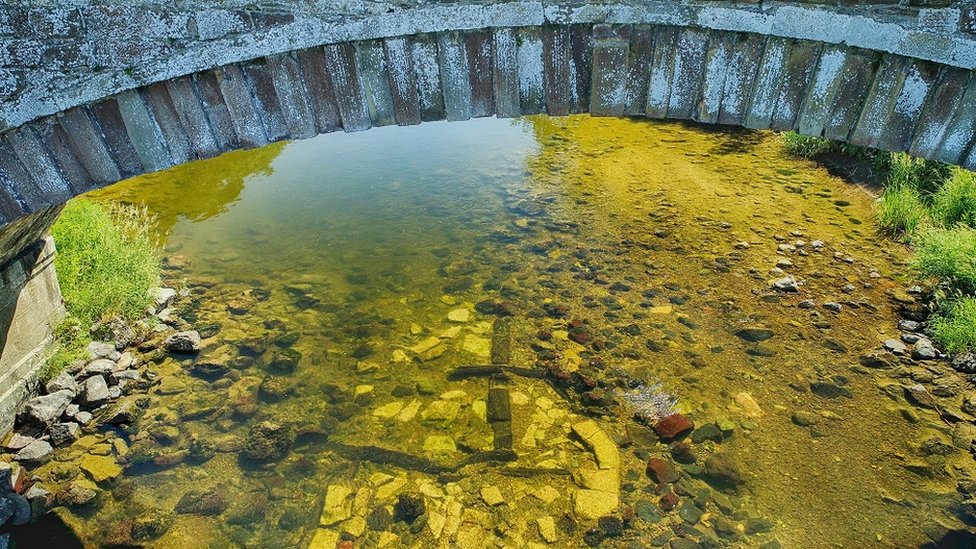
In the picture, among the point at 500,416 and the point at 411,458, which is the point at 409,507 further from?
the point at 500,416

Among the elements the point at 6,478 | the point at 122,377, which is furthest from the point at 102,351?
the point at 6,478

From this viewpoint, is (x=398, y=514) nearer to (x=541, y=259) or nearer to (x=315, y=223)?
(x=541, y=259)

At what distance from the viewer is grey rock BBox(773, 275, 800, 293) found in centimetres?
660

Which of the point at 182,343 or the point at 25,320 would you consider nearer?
the point at 25,320

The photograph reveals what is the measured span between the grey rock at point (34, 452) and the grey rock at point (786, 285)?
264 inches

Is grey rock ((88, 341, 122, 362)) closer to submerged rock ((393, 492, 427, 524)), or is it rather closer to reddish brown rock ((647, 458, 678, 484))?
submerged rock ((393, 492, 427, 524))

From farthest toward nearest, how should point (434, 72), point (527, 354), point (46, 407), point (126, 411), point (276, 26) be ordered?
point (527, 354)
point (126, 411)
point (46, 407)
point (434, 72)
point (276, 26)

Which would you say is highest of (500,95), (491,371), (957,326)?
(500,95)

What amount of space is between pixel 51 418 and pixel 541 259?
487 cm

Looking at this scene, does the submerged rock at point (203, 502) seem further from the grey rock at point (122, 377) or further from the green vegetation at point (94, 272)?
the green vegetation at point (94, 272)

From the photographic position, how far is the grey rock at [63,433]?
5.02 metres

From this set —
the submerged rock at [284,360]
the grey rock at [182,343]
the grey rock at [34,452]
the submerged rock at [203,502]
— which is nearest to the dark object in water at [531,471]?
the submerged rock at [203,502]

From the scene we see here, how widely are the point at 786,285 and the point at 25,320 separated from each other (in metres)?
7.00

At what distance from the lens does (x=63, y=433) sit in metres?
5.04
